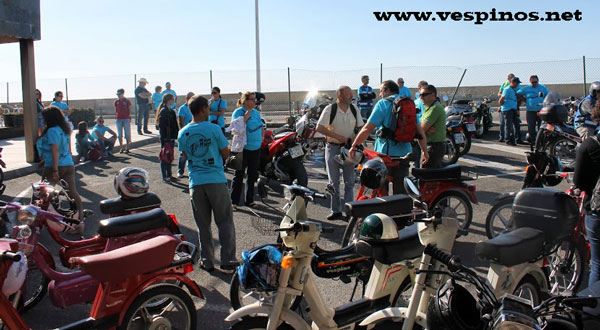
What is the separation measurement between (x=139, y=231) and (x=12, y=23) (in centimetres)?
1020

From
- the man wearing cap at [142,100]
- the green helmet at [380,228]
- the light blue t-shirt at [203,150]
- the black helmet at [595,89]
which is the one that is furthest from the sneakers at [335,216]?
the man wearing cap at [142,100]

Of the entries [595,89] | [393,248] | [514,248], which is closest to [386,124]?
[393,248]

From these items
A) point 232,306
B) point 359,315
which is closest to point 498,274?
point 359,315

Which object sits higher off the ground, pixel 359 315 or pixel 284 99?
pixel 284 99

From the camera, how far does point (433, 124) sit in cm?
746

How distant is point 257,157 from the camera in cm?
819

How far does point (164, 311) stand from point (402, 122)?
4.00m

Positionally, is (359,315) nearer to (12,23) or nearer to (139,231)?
(139,231)

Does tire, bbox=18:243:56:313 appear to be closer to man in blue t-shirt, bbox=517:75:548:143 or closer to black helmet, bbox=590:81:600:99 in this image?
black helmet, bbox=590:81:600:99

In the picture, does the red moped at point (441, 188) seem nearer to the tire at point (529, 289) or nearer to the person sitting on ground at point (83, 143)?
the tire at point (529, 289)

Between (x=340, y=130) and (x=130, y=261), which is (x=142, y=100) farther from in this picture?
(x=130, y=261)

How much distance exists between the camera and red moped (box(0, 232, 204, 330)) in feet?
→ 11.1

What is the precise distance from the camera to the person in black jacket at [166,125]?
10.2 m

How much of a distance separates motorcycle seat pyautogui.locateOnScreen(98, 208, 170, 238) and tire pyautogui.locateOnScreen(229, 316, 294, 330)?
1708 millimetres
